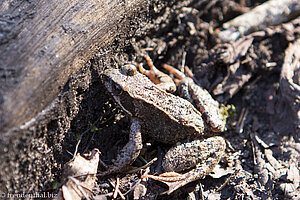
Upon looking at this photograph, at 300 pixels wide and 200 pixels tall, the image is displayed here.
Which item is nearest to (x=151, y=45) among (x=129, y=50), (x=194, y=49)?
(x=129, y=50)

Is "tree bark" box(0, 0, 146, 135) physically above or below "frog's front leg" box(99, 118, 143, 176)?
above

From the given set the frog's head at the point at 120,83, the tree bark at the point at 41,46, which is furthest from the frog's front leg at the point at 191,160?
the tree bark at the point at 41,46

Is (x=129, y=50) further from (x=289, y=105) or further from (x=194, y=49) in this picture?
(x=289, y=105)

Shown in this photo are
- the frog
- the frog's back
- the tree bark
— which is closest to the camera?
the tree bark

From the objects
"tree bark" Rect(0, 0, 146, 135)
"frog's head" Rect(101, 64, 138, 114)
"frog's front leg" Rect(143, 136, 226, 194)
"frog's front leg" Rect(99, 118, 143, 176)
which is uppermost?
"tree bark" Rect(0, 0, 146, 135)

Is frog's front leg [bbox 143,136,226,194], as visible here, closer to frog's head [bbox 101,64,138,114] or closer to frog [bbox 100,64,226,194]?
frog [bbox 100,64,226,194]

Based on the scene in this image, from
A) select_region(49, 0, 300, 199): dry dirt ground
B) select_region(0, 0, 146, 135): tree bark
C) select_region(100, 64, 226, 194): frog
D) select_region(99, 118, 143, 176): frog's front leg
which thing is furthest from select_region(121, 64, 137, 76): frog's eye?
select_region(99, 118, 143, 176): frog's front leg

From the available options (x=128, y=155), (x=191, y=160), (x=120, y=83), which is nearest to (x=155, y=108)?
(x=120, y=83)
